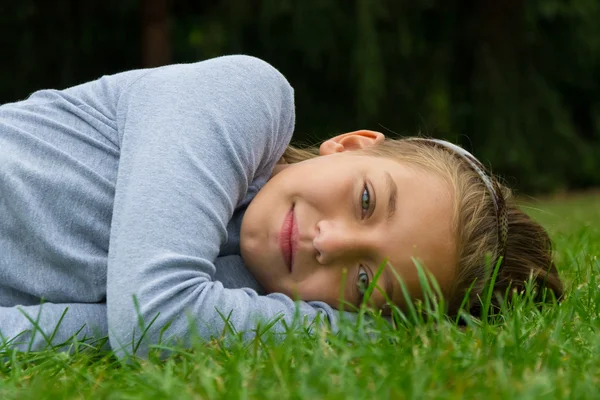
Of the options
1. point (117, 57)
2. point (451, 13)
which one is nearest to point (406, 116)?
point (451, 13)

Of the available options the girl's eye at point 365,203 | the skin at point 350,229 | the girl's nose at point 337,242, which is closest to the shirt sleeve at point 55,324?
the skin at point 350,229

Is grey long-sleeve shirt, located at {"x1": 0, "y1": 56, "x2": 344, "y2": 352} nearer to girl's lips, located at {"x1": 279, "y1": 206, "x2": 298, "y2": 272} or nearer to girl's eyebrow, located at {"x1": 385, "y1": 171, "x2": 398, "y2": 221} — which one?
girl's lips, located at {"x1": 279, "y1": 206, "x2": 298, "y2": 272}

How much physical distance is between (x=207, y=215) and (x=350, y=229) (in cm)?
37

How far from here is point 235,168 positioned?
220 cm

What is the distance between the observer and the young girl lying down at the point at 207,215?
6.54 ft

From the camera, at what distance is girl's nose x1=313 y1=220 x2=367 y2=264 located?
82.3 inches

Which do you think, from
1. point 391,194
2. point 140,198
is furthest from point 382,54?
point 140,198

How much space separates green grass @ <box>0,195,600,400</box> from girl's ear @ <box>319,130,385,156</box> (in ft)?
2.91

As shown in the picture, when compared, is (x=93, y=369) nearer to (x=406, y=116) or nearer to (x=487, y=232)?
(x=487, y=232)

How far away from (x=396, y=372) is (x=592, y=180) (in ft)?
40.6

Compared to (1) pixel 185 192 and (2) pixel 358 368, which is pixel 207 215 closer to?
(1) pixel 185 192

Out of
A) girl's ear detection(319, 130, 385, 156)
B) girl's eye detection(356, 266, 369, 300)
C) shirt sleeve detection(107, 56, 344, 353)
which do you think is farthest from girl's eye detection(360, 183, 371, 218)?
girl's ear detection(319, 130, 385, 156)

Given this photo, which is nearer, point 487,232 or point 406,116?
point 487,232

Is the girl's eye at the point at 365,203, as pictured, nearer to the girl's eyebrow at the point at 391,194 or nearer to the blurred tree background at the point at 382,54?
the girl's eyebrow at the point at 391,194
